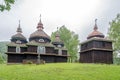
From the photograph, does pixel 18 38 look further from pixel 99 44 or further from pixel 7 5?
pixel 7 5

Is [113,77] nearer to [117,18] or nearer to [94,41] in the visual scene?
[94,41]

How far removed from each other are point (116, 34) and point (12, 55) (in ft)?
86.1

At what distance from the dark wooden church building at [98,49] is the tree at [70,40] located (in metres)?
17.1

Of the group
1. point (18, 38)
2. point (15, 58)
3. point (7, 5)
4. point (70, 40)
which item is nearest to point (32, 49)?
point (15, 58)

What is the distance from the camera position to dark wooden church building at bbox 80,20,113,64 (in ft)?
155

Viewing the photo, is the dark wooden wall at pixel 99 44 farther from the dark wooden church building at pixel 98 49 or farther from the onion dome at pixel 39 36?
the onion dome at pixel 39 36

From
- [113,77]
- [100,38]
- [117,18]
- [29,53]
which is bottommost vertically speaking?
[113,77]

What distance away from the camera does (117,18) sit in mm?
56469

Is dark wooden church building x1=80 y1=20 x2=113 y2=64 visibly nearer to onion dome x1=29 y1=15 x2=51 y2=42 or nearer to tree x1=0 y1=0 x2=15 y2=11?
onion dome x1=29 y1=15 x2=51 y2=42

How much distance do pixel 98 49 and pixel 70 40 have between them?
22.1 meters

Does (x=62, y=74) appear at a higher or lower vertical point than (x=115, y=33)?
lower

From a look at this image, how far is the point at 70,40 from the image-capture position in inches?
2702

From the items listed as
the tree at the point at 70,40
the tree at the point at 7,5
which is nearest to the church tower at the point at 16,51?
the tree at the point at 70,40

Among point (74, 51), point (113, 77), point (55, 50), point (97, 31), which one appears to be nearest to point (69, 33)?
point (74, 51)
